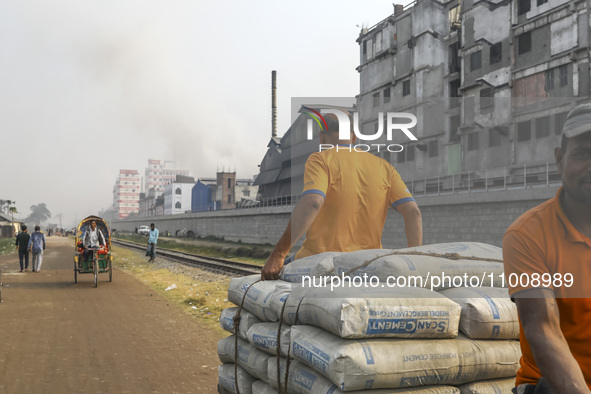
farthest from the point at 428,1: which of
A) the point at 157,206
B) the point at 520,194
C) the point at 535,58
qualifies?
the point at 157,206

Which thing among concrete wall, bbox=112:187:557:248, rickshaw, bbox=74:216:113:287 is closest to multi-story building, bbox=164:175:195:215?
concrete wall, bbox=112:187:557:248

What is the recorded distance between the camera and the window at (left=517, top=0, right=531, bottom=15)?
25.4 metres

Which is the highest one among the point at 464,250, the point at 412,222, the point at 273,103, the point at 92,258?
the point at 273,103

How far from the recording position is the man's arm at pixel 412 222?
388cm

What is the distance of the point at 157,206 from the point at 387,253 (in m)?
126

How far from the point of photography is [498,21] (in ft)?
88.2

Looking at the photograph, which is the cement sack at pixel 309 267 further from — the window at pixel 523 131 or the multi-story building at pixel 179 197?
the multi-story building at pixel 179 197

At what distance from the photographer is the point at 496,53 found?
27.2 meters

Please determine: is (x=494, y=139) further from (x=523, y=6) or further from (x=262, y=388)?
(x=262, y=388)

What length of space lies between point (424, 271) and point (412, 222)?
27.1 inches

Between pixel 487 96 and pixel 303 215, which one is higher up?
pixel 487 96

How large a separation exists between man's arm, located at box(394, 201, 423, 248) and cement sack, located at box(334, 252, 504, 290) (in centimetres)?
53

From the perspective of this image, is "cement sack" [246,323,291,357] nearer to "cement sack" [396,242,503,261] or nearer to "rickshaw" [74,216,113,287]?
"cement sack" [396,242,503,261]

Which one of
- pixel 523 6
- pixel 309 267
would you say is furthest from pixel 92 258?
pixel 523 6
